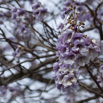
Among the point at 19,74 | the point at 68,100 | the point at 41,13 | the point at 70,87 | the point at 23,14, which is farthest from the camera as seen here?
the point at 68,100

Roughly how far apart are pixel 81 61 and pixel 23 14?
1968mm

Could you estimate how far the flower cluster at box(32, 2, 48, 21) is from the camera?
2787mm

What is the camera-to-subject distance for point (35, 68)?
4020mm

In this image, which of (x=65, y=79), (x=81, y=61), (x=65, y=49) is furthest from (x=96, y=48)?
(x=65, y=79)

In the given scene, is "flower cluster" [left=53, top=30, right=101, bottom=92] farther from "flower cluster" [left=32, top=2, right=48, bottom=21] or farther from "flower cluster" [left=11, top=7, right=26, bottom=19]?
"flower cluster" [left=11, top=7, right=26, bottom=19]

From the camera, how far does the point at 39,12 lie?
2799 mm

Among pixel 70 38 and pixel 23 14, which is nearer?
pixel 70 38

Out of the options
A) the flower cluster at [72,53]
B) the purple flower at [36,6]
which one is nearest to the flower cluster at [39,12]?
the purple flower at [36,6]

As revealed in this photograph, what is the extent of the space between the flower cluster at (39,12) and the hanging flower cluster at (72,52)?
118 centimetres

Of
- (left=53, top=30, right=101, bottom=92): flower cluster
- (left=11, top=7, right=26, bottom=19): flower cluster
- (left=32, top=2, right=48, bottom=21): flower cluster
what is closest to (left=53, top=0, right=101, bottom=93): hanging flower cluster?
(left=53, top=30, right=101, bottom=92): flower cluster

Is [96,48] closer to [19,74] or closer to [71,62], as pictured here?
[71,62]

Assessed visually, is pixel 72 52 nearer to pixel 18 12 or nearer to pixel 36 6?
pixel 36 6

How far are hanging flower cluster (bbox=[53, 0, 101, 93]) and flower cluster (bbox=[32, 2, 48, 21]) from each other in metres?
1.18

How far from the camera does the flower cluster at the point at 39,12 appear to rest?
279 cm
